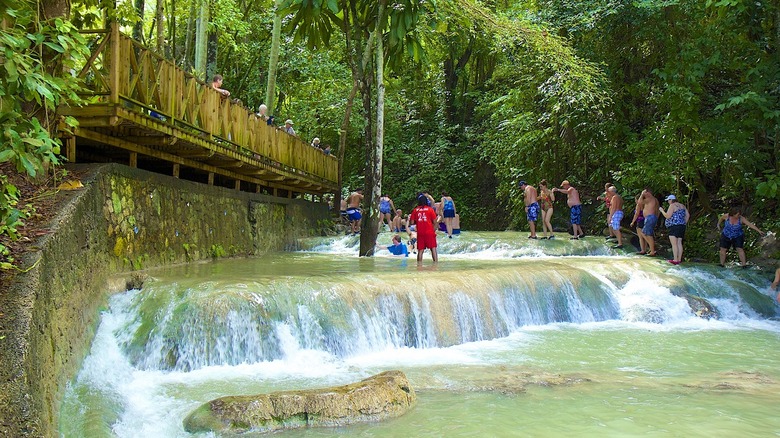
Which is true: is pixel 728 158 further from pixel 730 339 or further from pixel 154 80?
pixel 154 80

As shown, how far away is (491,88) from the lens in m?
30.5

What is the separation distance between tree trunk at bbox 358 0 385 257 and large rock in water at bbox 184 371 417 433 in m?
8.52

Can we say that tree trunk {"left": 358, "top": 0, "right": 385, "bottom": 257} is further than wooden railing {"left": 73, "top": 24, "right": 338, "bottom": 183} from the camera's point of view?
Yes

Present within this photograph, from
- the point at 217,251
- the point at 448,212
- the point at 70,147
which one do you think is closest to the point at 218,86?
the point at 217,251

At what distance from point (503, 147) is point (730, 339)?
48.9 feet

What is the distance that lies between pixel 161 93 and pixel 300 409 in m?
6.18

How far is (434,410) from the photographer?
5664 mm

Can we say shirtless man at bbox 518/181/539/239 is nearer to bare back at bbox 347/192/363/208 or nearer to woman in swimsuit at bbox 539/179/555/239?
woman in swimsuit at bbox 539/179/555/239

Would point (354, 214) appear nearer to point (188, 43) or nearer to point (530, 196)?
point (530, 196)

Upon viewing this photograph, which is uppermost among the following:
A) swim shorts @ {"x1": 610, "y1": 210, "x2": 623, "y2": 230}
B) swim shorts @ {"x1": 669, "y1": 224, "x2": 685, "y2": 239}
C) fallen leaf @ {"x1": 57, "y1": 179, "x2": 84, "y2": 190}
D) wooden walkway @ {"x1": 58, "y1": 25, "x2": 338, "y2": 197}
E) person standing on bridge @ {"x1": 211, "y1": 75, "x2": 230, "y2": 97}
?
person standing on bridge @ {"x1": 211, "y1": 75, "x2": 230, "y2": 97}

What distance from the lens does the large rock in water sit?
512 centimetres

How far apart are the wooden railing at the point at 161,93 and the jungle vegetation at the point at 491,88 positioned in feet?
2.40

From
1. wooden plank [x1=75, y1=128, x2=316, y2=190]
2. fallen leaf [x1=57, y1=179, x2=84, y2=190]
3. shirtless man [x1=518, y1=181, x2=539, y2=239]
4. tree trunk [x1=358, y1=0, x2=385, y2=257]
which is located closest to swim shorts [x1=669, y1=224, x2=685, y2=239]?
shirtless man [x1=518, y1=181, x2=539, y2=239]

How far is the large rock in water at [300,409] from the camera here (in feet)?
16.8
